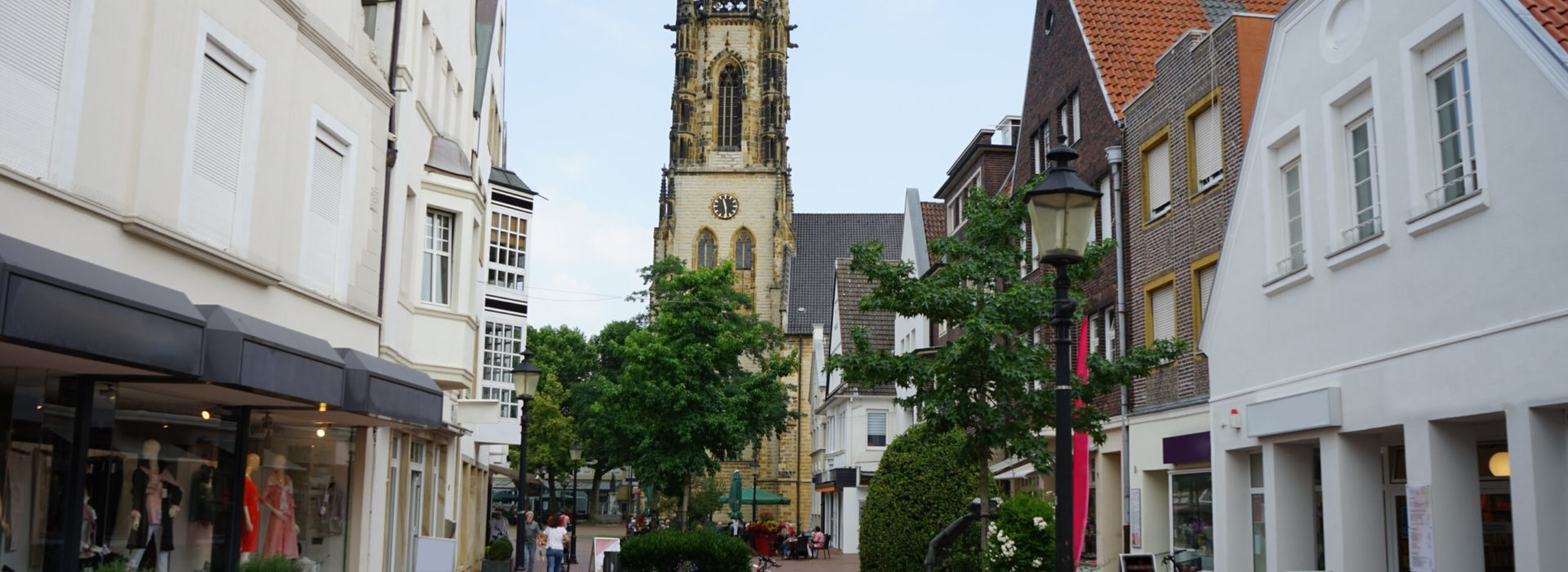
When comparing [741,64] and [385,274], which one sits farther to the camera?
[741,64]

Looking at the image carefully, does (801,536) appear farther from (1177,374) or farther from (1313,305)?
(1313,305)

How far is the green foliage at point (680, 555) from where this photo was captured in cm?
2012

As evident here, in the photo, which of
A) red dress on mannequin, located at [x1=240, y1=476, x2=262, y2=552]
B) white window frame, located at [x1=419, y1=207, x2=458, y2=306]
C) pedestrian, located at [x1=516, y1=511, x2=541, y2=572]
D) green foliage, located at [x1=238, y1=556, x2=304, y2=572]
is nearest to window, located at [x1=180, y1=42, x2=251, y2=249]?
red dress on mannequin, located at [x1=240, y1=476, x2=262, y2=552]

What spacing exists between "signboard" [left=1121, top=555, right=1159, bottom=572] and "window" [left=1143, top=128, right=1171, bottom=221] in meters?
7.69

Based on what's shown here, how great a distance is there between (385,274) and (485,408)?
8004mm

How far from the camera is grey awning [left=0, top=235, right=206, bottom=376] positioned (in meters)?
7.20

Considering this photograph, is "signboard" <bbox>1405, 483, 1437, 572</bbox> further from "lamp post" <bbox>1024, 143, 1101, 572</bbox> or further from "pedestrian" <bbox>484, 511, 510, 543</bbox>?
"pedestrian" <bbox>484, 511, 510, 543</bbox>

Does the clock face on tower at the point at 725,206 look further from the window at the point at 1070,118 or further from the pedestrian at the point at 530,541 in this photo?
the window at the point at 1070,118

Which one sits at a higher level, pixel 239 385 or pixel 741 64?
pixel 741 64

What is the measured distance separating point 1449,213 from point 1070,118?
56.0 ft

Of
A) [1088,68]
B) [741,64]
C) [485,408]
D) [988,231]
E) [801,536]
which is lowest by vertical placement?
[801,536]

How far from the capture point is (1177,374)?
21734 millimetres

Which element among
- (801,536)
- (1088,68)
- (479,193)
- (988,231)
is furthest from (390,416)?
(801,536)

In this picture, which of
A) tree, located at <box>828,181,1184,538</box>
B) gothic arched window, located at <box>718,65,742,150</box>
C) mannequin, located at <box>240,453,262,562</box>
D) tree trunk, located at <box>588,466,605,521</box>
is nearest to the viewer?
mannequin, located at <box>240,453,262,562</box>
